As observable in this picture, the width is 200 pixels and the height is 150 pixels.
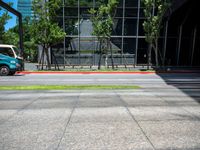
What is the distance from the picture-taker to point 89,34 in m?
31.5

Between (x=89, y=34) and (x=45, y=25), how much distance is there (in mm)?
8000

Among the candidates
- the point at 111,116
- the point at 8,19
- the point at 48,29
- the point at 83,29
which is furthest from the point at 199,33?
the point at 111,116

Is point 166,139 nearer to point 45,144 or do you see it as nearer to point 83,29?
point 45,144

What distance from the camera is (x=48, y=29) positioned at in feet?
82.6

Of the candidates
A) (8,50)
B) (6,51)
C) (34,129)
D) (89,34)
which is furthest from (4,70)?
(34,129)

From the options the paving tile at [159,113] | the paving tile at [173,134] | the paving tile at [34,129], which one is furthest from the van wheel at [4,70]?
the paving tile at [173,134]

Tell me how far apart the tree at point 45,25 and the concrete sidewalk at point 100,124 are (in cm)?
1642

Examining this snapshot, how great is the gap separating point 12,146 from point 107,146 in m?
1.84

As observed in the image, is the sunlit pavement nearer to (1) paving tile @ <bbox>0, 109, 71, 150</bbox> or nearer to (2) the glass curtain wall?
(1) paving tile @ <bbox>0, 109, 71, 150</bbox>

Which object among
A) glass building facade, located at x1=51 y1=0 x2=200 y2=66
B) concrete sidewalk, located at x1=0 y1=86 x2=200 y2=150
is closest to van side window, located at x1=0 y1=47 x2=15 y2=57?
glass building facade, located at x1=51 y1=0 x2=200 y2=66

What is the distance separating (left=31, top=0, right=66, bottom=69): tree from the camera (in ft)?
81.8

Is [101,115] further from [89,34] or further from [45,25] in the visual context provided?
[89,34]

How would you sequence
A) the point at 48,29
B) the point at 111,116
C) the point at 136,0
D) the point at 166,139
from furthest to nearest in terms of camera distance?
1. the point at 136,0
2. the point at 48,29
3. the point at 111,116
4. the point at 166,139

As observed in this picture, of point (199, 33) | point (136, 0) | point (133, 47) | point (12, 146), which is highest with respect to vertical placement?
point (136, 0)
